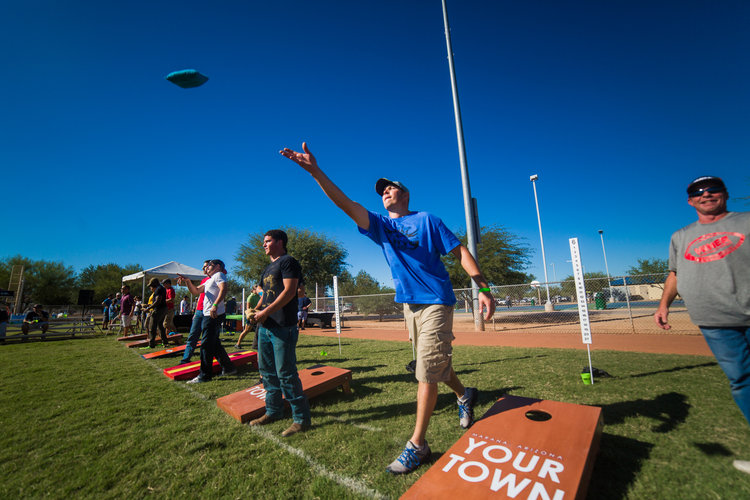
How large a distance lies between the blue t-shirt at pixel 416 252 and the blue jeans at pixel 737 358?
197 cm

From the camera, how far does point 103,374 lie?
229 inches

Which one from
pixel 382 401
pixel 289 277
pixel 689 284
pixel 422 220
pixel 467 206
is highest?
pixel 467 206

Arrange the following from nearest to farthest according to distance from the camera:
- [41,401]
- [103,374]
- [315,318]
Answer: [41,401] → [103,374] → [315,318]

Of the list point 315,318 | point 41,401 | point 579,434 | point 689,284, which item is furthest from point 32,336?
point 689,284

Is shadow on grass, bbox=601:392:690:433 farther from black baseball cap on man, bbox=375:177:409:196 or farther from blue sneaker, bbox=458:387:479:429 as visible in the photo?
black baseball cap on man, bbox=375:177:409:196

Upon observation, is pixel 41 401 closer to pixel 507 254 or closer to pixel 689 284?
pixel 689 284

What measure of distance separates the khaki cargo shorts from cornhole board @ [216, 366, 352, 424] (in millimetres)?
1883

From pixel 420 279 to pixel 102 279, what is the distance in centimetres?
6244

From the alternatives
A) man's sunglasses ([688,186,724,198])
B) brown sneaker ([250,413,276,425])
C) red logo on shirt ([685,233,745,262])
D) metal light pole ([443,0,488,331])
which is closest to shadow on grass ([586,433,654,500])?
red logo on shirt ([685,233,745,262])

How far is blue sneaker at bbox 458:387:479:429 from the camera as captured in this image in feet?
9.48

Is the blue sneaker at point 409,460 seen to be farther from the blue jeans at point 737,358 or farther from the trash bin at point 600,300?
the trash bin at point 600,300

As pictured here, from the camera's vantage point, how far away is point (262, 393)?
12.6ft

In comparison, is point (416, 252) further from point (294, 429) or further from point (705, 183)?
point (705, 183)

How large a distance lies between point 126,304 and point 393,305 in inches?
582
